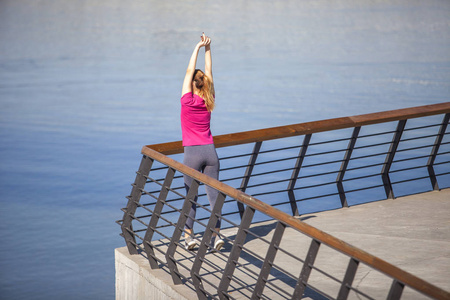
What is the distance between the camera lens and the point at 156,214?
5145 millimetres

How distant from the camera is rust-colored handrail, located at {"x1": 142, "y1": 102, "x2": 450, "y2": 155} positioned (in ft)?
18.7

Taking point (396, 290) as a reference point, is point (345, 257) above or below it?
above

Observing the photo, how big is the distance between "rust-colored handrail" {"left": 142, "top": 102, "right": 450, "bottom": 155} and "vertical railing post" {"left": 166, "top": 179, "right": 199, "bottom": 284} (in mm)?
747

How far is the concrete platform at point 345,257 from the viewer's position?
4.99 m

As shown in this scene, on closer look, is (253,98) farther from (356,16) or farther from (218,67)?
(356,16)

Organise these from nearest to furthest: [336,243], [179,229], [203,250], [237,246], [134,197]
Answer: [336,243] → [237,246] → [203,250] → [179,229] → [134,197]

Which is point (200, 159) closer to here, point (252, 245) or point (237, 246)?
point (252, 245)

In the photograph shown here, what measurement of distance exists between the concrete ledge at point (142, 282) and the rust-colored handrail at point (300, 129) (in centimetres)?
95

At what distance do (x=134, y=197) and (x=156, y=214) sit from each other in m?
0.32

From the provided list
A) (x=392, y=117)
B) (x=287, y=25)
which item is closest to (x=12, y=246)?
(x=392, y=117)

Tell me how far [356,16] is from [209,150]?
47.4 metres

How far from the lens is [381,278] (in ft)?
16.8

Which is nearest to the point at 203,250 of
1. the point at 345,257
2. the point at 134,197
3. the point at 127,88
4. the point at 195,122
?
the point at 134,197

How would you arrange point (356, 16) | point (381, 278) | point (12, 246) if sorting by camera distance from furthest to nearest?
point (356, 16) < point (12, 246) < point (381, 278)
